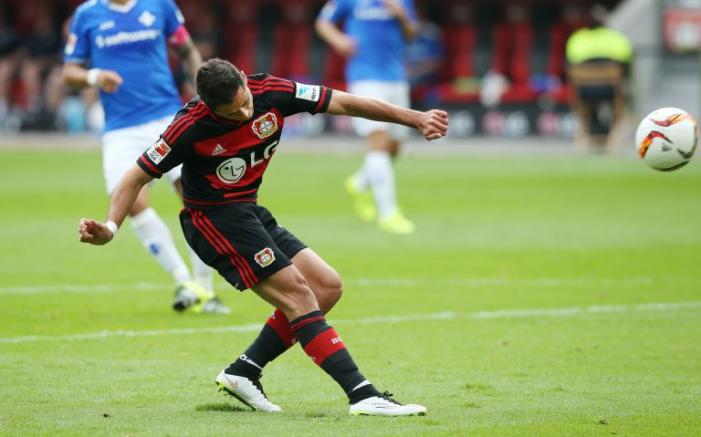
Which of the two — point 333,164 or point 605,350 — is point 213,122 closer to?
point 605,350

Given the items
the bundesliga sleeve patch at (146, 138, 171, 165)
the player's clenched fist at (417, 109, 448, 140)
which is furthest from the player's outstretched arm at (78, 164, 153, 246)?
the player's clenched fist at (417, 109, 448, 140)

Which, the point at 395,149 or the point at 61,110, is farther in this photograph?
the point at 61,110

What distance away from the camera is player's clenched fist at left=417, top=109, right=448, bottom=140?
7074mm

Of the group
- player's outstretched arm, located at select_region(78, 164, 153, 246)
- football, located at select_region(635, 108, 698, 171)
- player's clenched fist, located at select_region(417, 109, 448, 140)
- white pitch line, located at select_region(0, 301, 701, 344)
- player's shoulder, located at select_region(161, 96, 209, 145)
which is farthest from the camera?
white pitch line, located at select_region(0, 301, 701, 344)

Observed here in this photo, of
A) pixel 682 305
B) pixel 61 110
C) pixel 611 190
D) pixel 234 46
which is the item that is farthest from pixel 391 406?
pixel 234 46

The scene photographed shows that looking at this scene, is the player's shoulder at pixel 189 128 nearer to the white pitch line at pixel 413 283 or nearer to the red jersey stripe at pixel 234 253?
the red jersey stripe at pixel 234 253

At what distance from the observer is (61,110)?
32406 mm

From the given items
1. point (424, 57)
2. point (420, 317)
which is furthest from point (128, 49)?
point (424, 57)

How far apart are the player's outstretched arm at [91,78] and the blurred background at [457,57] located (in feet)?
59.5

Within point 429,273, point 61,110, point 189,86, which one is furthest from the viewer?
point 61,110

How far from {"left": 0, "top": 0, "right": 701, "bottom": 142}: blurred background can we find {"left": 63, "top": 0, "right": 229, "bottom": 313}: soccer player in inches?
712

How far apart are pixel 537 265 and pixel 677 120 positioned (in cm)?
439

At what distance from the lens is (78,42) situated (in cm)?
1062

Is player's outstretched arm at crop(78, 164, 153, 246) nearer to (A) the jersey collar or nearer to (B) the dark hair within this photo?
(B) the dark hair
